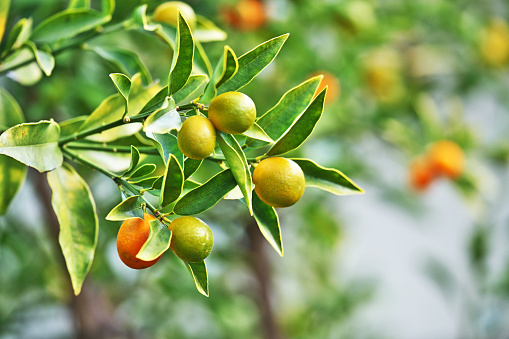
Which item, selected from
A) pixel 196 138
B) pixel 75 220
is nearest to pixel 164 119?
pixel 196 138

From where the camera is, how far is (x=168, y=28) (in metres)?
0.45

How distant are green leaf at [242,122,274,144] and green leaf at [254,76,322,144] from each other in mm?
24

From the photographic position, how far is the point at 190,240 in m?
0.29

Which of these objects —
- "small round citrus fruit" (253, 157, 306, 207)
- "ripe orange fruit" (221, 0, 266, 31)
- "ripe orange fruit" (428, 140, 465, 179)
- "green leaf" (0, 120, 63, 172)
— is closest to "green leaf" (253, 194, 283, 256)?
"small round citrus fruit" (253, 157, 306, 207)

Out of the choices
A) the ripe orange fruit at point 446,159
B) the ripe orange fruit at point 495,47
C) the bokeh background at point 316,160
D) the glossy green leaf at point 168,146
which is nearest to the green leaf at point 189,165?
the glossy green leaf at point 168,146

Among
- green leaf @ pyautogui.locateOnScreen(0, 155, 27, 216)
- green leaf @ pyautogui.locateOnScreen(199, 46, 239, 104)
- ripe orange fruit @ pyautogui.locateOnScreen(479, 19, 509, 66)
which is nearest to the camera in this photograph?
green leaf @ pyautogui.locateOnScreen(199, 46, 239, 104)

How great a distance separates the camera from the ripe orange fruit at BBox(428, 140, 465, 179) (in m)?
1.03

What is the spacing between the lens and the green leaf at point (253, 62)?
11.5 inches

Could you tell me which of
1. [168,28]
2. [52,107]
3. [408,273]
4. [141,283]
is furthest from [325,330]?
[408,273]

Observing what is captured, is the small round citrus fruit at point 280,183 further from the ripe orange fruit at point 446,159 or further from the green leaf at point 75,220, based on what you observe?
the ripe orange fruit at point 446,159

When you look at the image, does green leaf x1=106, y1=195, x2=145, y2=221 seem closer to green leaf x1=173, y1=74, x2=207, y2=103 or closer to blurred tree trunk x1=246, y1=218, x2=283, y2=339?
green leaf x1=173, y1=74, x2=207, y2=103

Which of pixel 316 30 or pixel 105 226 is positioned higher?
pixel 316 30

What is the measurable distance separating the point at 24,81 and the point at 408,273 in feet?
8.37

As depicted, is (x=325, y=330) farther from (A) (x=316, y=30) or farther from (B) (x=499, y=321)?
(A) (x=316, y=30)
